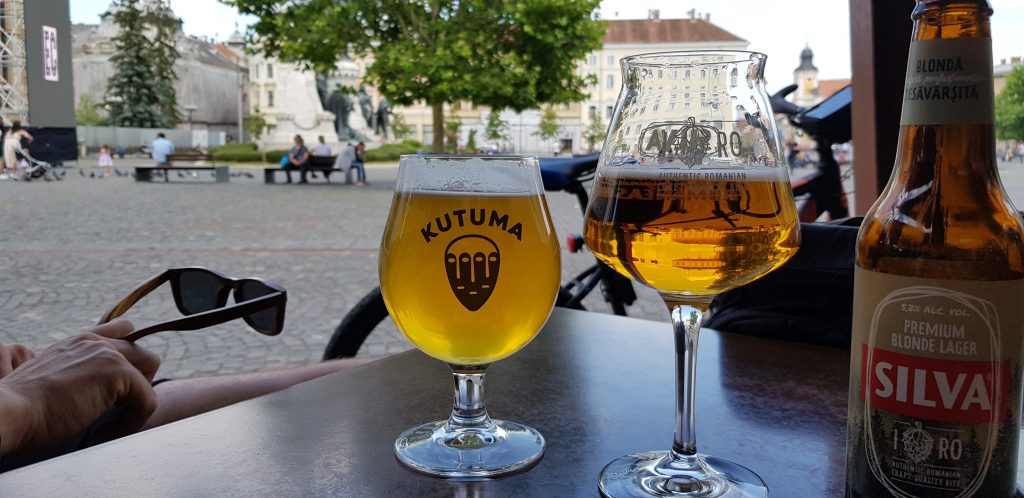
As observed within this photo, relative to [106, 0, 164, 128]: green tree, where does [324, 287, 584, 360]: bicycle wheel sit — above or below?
below

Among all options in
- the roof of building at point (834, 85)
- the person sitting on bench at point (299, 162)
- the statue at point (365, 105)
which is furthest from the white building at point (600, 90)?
the roof of building at point (834, 85)

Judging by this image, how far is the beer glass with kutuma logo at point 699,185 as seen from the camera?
0.81m

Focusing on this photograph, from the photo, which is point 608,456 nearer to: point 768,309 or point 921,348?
point 921,348

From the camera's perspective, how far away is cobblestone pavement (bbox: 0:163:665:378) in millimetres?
4508

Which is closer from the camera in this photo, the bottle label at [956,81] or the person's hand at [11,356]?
the bottle label at [956,81]

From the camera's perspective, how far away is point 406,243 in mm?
892

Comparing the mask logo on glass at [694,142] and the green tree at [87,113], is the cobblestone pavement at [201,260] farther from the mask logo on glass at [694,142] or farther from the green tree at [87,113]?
the green tree at [87,113]

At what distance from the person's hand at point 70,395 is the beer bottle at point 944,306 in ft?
3.39

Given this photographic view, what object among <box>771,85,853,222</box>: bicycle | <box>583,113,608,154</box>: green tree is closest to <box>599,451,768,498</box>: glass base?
<box>771,85,853,222</box>: bicycle

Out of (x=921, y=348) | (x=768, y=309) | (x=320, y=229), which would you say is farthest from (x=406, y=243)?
(x=320, y=229)

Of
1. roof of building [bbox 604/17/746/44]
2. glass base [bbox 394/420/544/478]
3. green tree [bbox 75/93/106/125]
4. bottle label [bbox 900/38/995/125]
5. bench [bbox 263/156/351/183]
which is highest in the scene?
roof of building [bbox 604/17/746/44]

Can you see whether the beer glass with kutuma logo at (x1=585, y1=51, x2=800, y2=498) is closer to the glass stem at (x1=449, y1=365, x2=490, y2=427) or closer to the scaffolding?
the glass stem at (x1=449, y1=365, x2=490, y2=427)

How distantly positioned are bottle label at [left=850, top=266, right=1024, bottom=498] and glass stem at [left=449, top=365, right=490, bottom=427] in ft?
1.27

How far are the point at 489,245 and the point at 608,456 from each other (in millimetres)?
251
